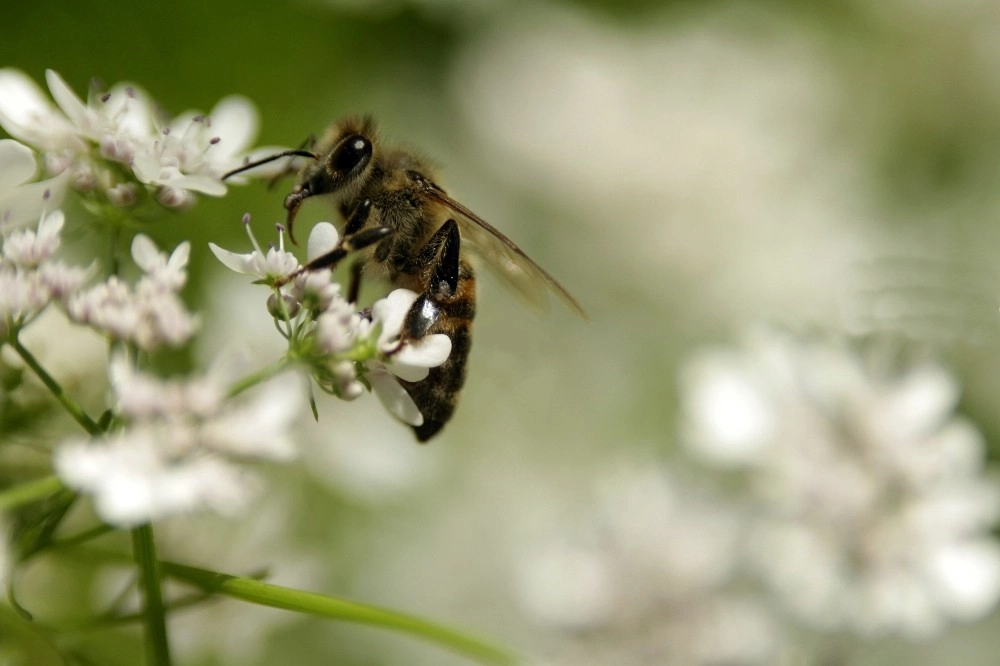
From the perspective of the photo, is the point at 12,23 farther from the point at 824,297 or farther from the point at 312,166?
the point at 824,297

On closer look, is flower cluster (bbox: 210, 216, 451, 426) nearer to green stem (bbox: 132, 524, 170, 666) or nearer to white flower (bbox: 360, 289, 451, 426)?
white flower (bbox: 360, 289, 451, 426)

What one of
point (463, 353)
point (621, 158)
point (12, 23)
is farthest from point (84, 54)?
point (463, 353)

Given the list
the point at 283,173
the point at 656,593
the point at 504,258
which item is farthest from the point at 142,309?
the point at 656,593

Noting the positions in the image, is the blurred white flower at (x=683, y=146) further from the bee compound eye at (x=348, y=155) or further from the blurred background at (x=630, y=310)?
the bee compound eye at (x=348, y=155)

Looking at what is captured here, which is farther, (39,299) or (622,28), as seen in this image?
(622,28)

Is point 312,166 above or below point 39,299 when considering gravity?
→ above

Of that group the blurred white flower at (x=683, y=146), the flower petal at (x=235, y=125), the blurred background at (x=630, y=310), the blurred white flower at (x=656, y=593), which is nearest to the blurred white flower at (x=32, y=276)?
the flower petal at (x=235, y=125)

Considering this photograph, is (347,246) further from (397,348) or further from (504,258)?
(504,258)
